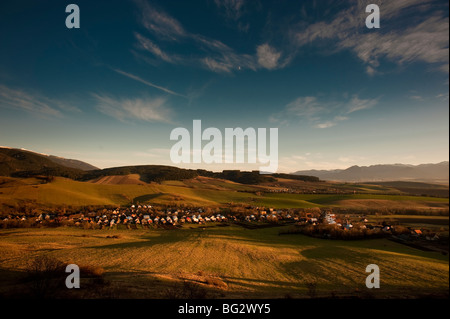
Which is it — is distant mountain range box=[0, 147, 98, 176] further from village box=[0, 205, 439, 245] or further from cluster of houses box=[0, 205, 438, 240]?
village box=[0, 205, 439, 245]

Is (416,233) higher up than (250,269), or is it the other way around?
(416,233)

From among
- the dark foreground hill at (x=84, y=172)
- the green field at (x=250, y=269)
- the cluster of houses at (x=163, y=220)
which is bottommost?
the cluster of houses at (x=163, y=220)

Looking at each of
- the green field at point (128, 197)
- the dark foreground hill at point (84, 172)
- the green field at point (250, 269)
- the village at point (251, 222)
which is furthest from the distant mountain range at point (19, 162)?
the green field at point (250, 269)

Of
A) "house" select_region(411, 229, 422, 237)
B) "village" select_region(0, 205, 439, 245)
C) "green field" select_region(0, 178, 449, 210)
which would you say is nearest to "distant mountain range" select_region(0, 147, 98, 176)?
"green field" select_region(0, 178, 449, 210)

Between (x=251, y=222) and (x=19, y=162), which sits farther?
(x=19, y=162)

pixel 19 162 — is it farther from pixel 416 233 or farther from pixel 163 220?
pixel 416 233

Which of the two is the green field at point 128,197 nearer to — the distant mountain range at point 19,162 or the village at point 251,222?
the village at point 251,222

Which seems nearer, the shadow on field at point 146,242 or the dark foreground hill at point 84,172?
the shadow on field at point 146,242

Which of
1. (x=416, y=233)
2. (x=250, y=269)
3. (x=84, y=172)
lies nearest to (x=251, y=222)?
(x=416, y=233)

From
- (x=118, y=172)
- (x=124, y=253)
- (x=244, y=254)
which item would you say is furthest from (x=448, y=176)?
(x=118, y=172)

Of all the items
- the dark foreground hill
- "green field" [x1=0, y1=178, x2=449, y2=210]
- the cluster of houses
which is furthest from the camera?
the dark foreground hill
